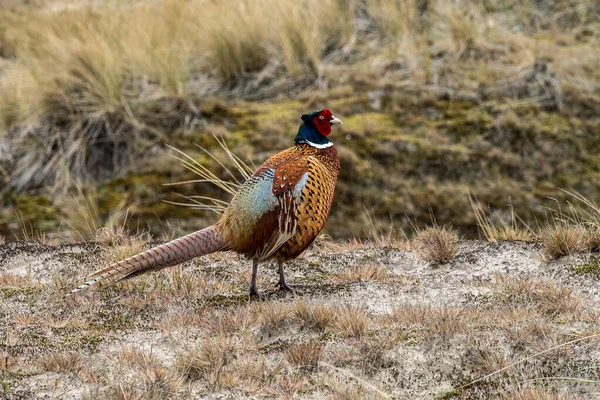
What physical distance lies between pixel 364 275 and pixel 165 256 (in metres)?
1.35

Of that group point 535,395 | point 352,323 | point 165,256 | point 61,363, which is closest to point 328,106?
point 165,256

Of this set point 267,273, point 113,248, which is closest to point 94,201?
point 113,248

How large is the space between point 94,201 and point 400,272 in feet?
11.0

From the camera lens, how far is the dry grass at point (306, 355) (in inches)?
148

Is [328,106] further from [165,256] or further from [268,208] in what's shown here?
[165,256]

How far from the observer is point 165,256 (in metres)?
4.44

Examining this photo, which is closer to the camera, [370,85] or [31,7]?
[370,85]

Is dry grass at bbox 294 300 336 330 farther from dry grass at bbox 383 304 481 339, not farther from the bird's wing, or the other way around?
the bird's wing

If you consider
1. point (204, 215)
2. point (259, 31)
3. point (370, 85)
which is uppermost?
point (259, 31)

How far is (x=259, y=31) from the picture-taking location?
902cm

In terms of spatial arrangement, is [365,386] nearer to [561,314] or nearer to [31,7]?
[561,314]

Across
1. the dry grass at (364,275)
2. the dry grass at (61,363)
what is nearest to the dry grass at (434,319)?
the dry grass at (364,275)

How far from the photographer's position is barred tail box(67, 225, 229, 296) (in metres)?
4.37

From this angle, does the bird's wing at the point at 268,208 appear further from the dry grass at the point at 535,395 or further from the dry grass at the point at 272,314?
the dry grass at the point at 535,395
